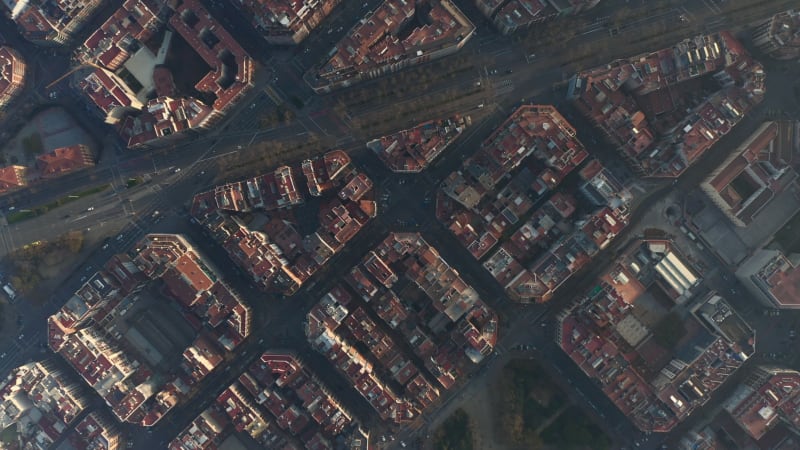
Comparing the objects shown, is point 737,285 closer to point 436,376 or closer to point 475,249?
point 475,249

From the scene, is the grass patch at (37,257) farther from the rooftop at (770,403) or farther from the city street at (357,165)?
the rooftop at (770,403)

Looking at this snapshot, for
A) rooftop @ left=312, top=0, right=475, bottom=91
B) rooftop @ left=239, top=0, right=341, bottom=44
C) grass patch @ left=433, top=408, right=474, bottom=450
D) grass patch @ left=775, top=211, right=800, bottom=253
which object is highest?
rooftop @ left=239, top=0, right=341, bottom=44

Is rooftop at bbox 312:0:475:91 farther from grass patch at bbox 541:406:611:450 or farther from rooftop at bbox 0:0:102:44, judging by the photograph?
grass patch at bbox 541:406:611:450

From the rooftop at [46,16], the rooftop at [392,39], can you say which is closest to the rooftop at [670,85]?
the rooftop at [392,39]

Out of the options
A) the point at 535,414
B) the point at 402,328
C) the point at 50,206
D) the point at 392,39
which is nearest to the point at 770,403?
the point at 535,414

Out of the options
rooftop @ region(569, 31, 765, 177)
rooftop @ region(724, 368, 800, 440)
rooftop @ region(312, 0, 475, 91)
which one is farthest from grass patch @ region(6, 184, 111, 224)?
rooftop @ region(724, 368, 800, 440)

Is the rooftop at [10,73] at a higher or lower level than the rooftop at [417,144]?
higher

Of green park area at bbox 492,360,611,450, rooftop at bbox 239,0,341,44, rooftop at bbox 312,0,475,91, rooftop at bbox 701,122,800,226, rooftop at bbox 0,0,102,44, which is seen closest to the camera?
rooftop at bbox 239,0,341,44
